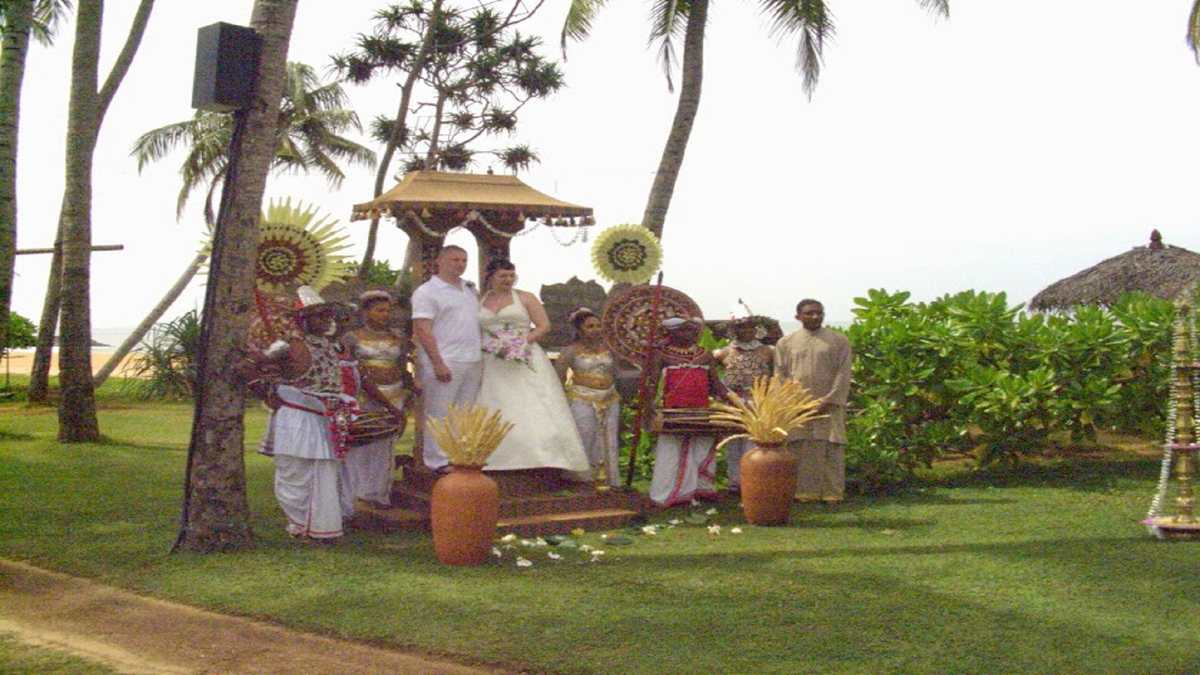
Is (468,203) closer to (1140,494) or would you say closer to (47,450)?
(1140,494)

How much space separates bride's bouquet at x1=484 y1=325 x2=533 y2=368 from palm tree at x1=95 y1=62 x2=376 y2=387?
71.8 feet

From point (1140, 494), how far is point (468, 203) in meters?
5.34

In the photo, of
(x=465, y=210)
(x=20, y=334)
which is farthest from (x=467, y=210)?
(x=20, y=334)

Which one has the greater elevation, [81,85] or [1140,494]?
[81,85]

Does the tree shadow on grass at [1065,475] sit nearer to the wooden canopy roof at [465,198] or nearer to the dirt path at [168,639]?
the wooden canopy roof at [465,198]

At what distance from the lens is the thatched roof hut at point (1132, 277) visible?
1672 cm

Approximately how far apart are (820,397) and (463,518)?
3.53 meters

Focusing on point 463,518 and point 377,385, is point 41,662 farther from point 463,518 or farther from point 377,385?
point 377,385

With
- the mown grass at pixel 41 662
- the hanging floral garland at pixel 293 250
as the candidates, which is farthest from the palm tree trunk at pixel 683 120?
the mown grass at pixel 41 662

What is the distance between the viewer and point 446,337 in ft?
26.9

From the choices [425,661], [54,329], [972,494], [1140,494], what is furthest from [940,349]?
[54,329]

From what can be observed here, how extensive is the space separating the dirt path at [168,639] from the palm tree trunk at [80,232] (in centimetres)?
730

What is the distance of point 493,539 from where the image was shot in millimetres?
6898

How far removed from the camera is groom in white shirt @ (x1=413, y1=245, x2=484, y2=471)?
8109 millimetres
